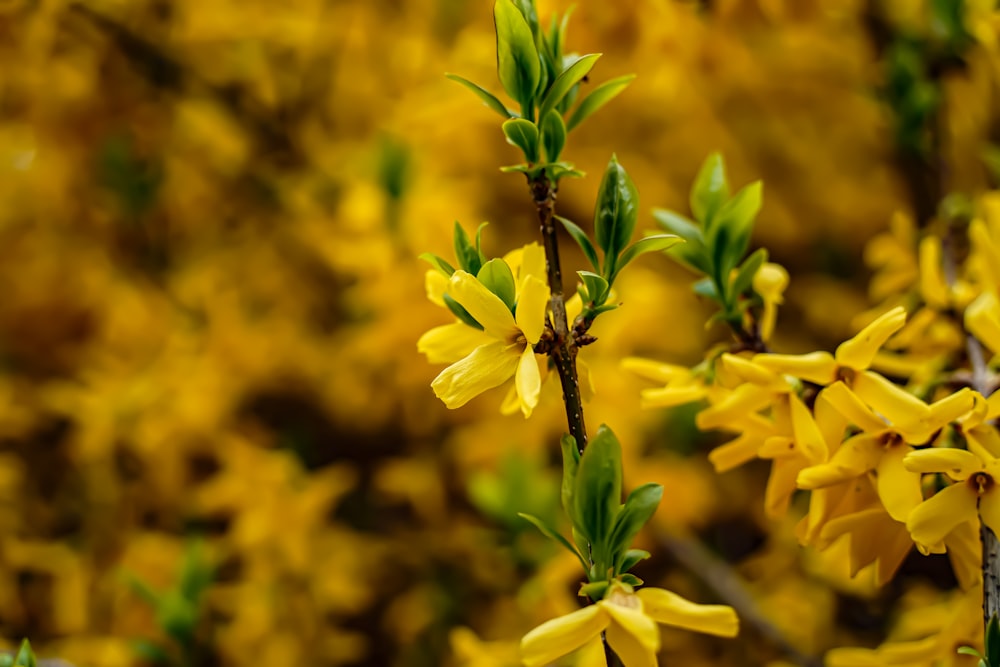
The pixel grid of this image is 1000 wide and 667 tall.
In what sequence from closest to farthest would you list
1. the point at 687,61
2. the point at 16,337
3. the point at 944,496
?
1. the point at 944,496
2. the point at 687,61
3. the point at 16,337

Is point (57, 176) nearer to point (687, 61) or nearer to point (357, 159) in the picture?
point (357, 159)

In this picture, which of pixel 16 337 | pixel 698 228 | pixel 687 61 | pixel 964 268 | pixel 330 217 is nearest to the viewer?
pixel 698 228

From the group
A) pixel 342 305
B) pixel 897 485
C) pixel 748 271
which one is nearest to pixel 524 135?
pixel 748 271

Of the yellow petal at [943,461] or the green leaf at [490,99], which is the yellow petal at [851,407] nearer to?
the yellow petal at [943,461]

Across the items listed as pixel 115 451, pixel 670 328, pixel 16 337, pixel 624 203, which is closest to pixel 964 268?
pixel 624 203

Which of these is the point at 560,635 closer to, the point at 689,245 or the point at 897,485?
the point at 897,485

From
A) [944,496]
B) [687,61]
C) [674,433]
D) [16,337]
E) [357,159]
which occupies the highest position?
[687,61]
